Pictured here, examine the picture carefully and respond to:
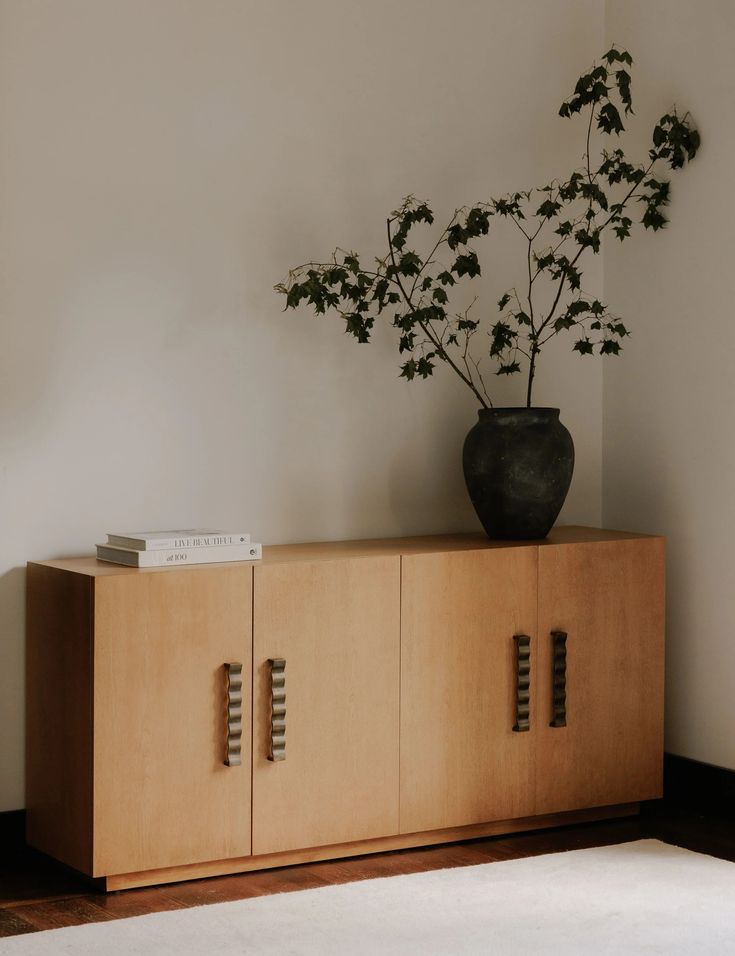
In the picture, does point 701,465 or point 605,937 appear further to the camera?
point 701,465

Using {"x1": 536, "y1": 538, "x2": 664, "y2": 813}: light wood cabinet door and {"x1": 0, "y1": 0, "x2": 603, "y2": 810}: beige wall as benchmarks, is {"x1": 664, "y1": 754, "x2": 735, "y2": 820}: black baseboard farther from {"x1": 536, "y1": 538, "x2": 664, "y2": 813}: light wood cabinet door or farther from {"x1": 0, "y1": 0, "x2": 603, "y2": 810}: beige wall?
Result: {"x1": 0, "y1": 0, "x2": 603, "y2": 810}: beige wall

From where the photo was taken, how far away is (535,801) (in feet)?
11.2

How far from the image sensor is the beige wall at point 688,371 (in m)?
3.64

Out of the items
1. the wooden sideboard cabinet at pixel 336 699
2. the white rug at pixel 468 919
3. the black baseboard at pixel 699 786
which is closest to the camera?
the white rug at pixel 468 919

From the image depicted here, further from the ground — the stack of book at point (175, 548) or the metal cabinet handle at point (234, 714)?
the stack of book at point (175, 548)

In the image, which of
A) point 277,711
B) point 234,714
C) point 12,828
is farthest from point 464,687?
point 12,828

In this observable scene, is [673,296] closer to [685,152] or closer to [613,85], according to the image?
[685,152]

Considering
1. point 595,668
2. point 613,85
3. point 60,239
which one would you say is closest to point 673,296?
point 613,85

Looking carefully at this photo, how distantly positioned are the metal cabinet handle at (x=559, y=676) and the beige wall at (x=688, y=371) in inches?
20.8

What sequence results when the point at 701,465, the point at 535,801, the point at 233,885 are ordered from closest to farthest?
the point at 233,885, the point at 535,801, the point at 701,465

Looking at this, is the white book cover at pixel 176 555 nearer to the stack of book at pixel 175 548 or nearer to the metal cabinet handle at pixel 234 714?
the stack of book at pixel 175 548

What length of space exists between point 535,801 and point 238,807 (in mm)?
841

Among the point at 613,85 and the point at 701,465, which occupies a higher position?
the point at 613,85

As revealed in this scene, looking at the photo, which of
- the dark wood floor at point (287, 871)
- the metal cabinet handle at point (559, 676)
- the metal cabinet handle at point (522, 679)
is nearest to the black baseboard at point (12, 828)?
the dark wood floor at point (287, 871)
